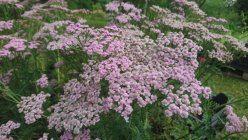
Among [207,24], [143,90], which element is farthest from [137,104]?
[207,24]

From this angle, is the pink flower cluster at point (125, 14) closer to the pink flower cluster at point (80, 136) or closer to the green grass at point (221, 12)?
the pink flower cluster at point (80, 136)

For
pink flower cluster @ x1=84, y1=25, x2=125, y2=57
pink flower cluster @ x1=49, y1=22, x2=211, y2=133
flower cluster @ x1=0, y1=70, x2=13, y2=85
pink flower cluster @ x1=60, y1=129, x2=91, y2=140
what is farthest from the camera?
flower cluster @ x1=0, y1=70, x2=13, y2=85

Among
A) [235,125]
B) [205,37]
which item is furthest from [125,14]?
[235,125]

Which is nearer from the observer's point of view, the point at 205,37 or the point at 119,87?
the point at 119,87

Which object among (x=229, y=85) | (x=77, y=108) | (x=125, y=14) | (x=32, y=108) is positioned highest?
(x=125, y=14)

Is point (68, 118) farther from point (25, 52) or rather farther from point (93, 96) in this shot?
point (25, 52)

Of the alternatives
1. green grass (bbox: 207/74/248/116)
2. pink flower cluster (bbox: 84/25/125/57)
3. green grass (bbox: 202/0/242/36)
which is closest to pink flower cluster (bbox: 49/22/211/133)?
pink flower cluster (bbox: 84/25/125/57)

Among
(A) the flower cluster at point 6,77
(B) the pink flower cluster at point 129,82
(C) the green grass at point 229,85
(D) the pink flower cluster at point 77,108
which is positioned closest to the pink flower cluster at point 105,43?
(B) the pink flower cluster at point 129,82

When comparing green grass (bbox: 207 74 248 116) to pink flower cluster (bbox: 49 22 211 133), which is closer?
pink flower cluster (bbox: 49 22 211 133)

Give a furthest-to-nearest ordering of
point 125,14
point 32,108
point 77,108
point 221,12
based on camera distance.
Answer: point 221,12
point 125,14
point 32,108
point 77,108

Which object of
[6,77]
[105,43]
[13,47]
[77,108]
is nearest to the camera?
[77,108]

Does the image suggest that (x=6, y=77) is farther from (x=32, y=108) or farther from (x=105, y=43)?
(x=105, y=43)

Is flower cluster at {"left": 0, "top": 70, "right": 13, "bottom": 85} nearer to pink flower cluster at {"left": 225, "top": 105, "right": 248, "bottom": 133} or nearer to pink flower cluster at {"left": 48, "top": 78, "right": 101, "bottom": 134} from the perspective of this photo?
pink flower cluster at {"left": 48, "top": 78, "right": 101, "bottom": 134}

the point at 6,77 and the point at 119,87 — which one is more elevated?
the point at 119,87
